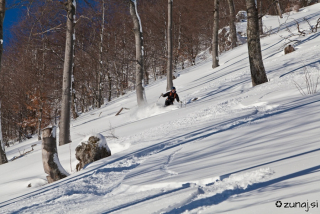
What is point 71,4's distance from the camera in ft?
24.7

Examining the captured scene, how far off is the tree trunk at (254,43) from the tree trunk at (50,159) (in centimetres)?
560

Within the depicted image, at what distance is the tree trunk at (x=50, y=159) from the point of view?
4164 millimetres

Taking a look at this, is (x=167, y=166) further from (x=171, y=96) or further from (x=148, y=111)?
(x=148, y=111)

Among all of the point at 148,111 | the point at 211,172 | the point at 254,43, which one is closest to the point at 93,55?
the point at 148,111

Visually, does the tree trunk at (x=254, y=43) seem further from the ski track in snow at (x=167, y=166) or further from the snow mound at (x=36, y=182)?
the snow mound at (x=36, y=182)

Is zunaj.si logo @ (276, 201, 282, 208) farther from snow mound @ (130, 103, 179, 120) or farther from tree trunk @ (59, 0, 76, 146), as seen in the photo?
snow mound @ (130, 103, 179, 120)

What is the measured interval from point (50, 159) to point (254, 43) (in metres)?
5.96

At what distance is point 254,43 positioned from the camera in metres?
6.71

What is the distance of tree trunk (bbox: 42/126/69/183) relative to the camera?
4.16m

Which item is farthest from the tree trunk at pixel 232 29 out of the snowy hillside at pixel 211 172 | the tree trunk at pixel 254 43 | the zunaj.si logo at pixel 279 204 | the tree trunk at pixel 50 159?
the zunaj.si logo at pixel 279 204

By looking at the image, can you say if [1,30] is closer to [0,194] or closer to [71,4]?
[71,4]

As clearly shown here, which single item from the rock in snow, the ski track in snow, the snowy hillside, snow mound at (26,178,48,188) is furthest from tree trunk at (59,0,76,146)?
the ski track in snow

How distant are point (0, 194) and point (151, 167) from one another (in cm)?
307

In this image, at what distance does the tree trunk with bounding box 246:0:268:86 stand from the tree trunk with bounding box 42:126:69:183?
560 centimetres
